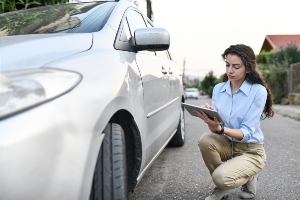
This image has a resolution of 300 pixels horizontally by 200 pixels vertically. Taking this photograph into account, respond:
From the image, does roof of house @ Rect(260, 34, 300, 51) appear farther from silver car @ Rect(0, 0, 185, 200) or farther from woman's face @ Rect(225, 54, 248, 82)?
silver car @ Rect(0, 0, 185, 200)

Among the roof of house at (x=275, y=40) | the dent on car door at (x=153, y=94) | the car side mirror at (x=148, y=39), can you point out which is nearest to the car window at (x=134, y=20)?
the dent on car door at (x=153, y=94)

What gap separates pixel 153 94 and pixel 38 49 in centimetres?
109

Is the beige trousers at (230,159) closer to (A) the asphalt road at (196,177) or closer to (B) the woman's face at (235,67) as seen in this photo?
(A) the asphalt road at (196,177)

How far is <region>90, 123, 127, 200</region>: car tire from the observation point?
155 cm

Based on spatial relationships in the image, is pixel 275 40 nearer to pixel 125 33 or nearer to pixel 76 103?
pixel 125 33

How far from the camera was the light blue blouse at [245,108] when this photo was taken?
2.26 m

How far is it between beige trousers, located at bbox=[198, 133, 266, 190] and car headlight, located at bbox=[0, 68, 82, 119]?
130 centimetres

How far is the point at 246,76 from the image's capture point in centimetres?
240

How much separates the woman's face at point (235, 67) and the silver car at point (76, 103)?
1.56ft

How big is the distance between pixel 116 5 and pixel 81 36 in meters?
0.70

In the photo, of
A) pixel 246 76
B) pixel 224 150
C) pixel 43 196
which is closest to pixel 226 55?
pixel 246 76

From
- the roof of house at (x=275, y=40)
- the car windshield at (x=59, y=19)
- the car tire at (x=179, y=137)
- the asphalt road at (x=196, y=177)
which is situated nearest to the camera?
the car windshield at (x=59, y=19)

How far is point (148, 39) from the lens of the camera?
2160 mm

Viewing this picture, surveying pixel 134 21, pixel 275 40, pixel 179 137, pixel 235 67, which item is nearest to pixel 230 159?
pixel 235 67
